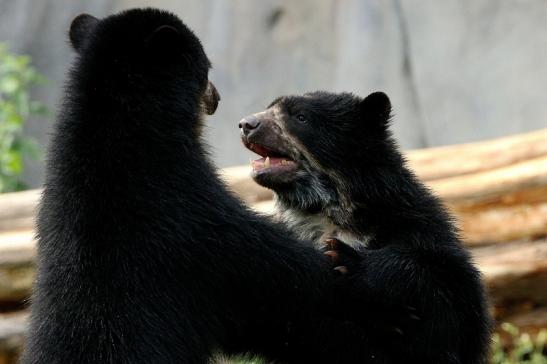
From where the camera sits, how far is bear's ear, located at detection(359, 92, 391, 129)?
14.5ft

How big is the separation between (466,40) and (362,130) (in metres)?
6.25

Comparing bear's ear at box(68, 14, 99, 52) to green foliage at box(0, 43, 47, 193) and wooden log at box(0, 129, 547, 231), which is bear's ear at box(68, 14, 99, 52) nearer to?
wooden log at box(0, 129, 547, 231)

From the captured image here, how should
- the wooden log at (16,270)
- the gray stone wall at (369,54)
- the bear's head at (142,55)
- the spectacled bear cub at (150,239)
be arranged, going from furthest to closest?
the gray stone wall at (369,54) → the wooden log at (16,270) → the bear's head at (142,55) → the spectacled bear cub at (150,239)

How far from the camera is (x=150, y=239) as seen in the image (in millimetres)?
3541

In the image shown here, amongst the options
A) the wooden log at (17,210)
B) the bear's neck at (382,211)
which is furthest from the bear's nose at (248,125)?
the wooden log at (17,210)

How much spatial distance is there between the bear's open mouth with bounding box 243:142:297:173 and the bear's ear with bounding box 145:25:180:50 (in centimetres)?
80

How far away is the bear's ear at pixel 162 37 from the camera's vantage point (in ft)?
12.3

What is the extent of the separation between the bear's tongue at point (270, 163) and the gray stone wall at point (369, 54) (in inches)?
244

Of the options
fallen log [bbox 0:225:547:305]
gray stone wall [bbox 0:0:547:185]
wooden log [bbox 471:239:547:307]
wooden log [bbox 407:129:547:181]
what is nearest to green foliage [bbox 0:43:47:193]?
gray stone wall [bbox 0:0:547:185]

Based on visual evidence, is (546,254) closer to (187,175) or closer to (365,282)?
(365,282)

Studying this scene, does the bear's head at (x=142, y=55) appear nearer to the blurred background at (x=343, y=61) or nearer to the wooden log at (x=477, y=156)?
the wooden log at (x=477, y=156)

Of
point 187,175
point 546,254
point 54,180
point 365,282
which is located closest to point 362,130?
point 365,282

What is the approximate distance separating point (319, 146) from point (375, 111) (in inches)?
11.7

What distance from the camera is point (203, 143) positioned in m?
3.87
